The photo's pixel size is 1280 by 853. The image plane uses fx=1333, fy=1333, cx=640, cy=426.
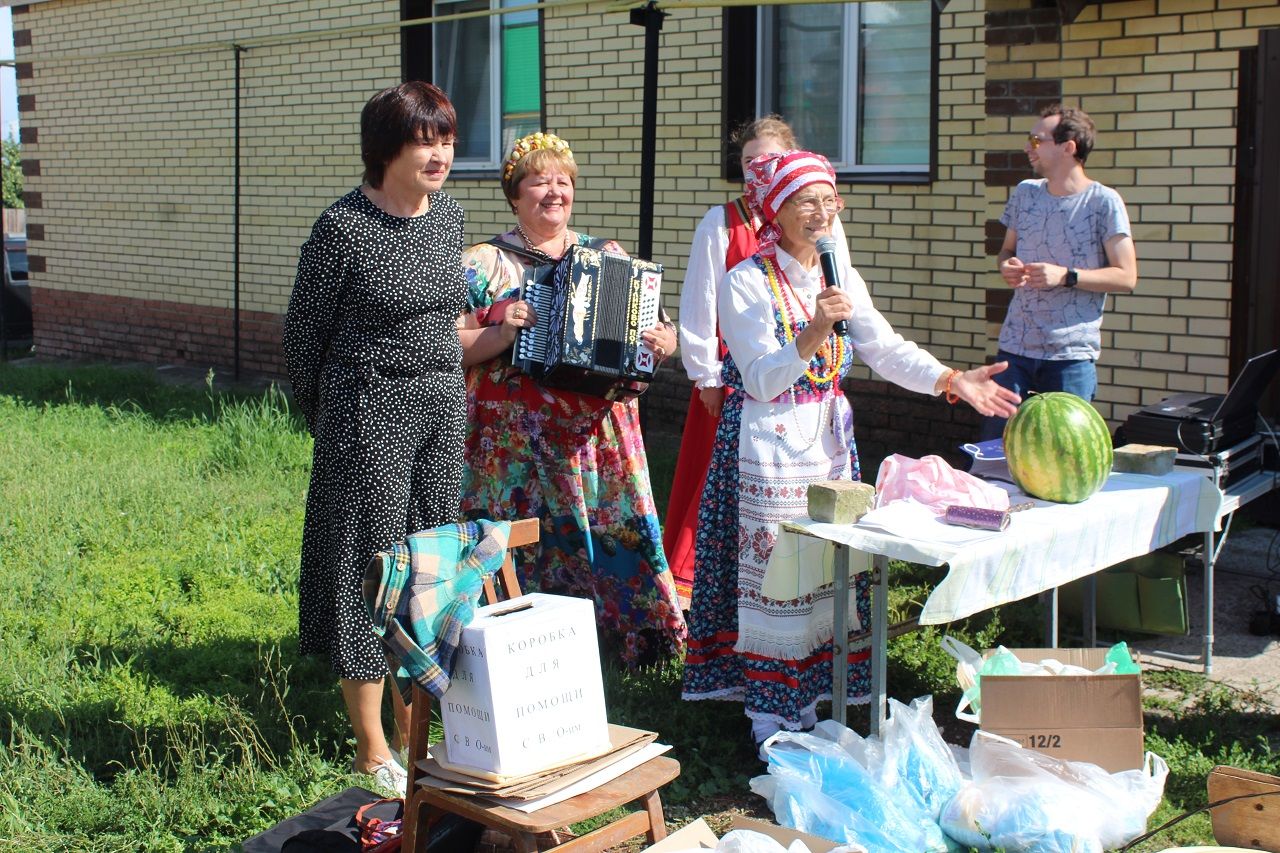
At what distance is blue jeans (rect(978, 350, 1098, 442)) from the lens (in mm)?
5871

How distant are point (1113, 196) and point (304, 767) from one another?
13.3ft

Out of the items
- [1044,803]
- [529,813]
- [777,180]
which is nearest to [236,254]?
[777,180]

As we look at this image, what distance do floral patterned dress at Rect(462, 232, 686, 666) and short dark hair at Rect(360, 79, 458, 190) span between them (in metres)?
0.88

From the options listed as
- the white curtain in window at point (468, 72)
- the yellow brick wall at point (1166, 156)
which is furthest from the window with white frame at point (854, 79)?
the white curtain in window at point (468, 72)

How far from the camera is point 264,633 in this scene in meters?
5.44

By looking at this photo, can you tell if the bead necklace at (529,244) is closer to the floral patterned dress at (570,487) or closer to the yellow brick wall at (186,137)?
the floral patterned dress at (570,487)

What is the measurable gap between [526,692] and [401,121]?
169 centimetres

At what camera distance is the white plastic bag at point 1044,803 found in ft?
11.2

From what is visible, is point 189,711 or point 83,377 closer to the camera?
point 189,711

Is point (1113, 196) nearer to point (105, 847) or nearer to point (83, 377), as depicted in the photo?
point (105, 847)

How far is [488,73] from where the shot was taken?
422 inches

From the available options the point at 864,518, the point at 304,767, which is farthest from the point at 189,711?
the point at 864,518

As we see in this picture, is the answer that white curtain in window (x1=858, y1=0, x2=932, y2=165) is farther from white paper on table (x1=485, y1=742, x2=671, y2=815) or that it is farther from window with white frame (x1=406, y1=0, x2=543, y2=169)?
white paper on table (x1=485, y1=742, x2=671, y2=815)

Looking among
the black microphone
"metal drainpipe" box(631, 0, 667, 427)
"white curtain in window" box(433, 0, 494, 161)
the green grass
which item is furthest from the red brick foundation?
the black microphone
